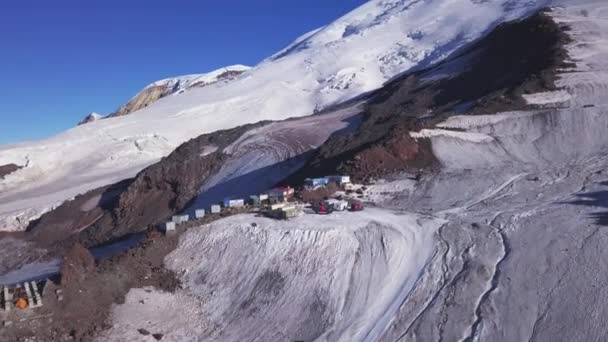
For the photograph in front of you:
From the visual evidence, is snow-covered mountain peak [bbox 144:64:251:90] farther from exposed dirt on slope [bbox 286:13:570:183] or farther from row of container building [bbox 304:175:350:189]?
row of container building [bbox 304:175:350:189]

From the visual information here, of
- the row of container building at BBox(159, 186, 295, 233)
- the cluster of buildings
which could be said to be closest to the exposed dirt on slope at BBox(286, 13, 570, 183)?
the cluster of buildings

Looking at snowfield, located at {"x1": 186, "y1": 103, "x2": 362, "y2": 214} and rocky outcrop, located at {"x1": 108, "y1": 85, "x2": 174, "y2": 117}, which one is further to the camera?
rocky outcrop, located at {"x1": 108, "y1": 85, "x2": 174, "y2": 117}

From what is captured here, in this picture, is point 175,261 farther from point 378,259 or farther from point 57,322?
point 378,259

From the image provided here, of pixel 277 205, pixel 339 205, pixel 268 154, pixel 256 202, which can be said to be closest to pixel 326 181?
pixel 339 205

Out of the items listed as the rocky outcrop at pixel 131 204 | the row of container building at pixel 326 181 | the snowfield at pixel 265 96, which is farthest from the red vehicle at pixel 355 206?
the snowfield at pixel 265 96

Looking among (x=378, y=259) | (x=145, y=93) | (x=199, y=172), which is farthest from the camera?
(x=145, y=93)

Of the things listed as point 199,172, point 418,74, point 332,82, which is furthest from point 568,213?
point 332,82
